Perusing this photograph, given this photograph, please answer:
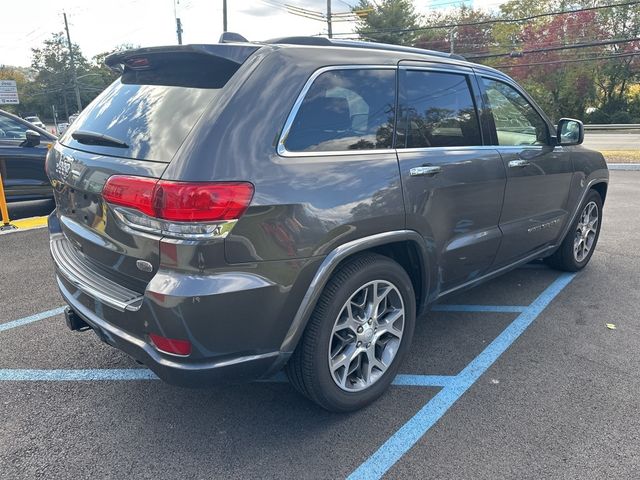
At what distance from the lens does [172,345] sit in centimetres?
216

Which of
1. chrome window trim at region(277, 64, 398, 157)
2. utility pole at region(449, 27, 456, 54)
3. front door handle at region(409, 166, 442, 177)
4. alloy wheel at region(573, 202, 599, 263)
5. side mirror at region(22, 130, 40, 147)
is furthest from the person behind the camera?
utility pole at region(449, 27, 456, 54)

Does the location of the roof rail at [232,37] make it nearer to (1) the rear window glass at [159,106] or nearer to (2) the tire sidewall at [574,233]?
(1) the rear window glass at [159,106]

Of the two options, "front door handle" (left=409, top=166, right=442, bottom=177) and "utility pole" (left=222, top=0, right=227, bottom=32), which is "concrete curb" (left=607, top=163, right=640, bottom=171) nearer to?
"front door handle" (left=409, top=166, right=442, bottom=177)

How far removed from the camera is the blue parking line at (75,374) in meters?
3.08

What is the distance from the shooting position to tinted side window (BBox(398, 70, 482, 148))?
9.64ft

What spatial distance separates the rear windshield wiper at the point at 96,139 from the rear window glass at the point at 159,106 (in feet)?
0.07

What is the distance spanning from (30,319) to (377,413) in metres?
2.80

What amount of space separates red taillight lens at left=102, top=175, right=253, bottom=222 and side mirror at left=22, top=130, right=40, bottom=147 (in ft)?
19.3

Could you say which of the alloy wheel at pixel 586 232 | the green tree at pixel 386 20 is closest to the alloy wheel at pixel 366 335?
the alloy wheel at pixel 586 232

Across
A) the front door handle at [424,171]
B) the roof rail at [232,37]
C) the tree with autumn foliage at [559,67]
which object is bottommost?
the front door handle at [424,171]

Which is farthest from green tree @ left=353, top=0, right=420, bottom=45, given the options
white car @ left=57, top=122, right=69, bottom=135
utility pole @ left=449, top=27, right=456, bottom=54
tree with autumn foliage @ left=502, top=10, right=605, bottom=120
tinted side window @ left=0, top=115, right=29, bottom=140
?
tinted side window @ left=0, top=115, right=29, bottom=140

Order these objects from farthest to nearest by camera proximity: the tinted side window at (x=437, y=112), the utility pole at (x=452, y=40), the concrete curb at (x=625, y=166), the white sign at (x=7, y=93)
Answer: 1. the utility pole at (x=452, y=40)
2. the white sign at (x=7, y=93)
3. the concrete curb at (x=625, y=166)
4. the tinted side window at (x=437, y=112)

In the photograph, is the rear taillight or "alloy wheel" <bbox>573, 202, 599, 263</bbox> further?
"alloy wheel" <bbox>573, 202, 599, 263</bbox>

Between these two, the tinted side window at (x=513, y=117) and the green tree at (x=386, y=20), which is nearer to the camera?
the tinted side window at (x=513, y=117)
